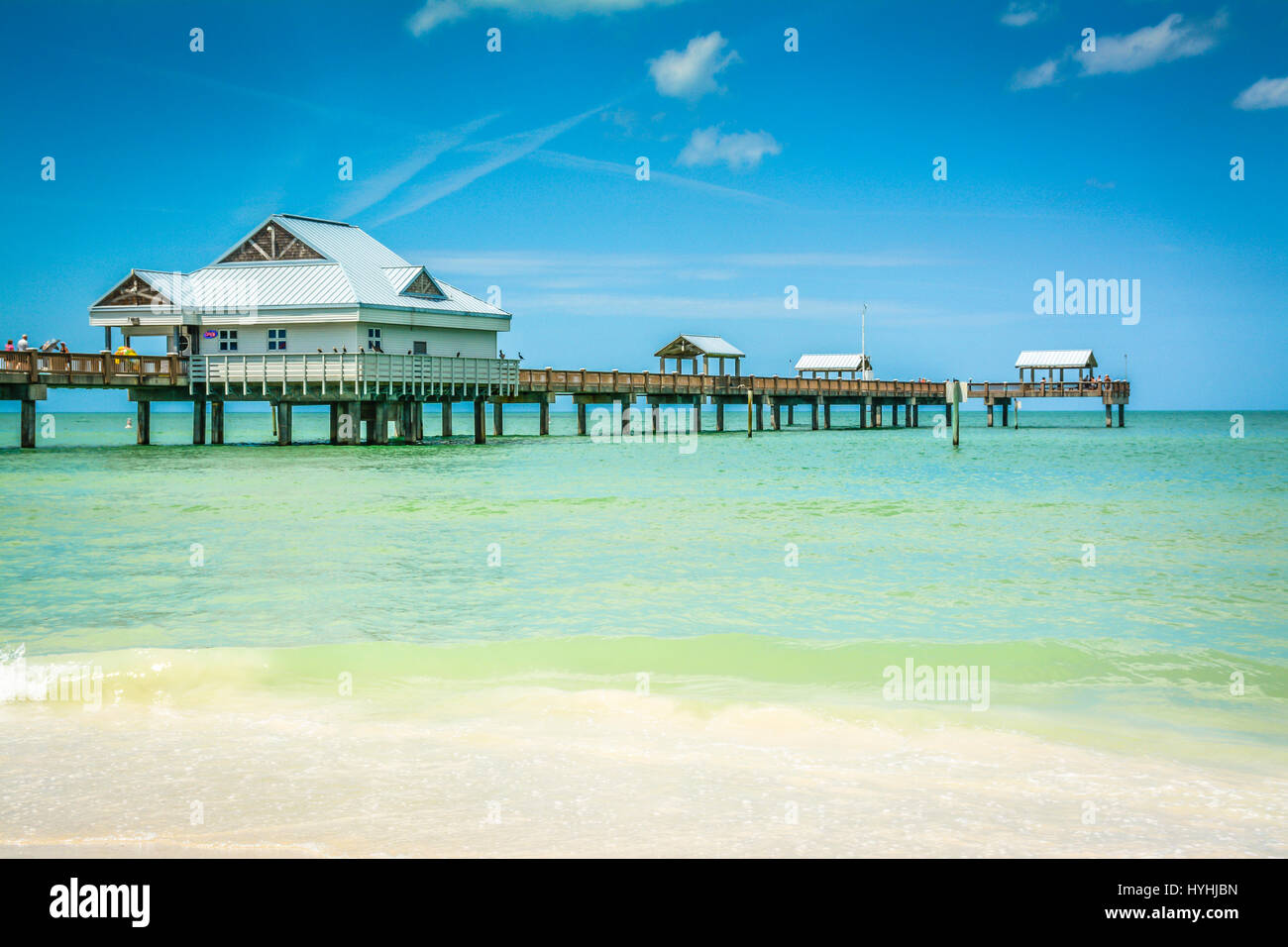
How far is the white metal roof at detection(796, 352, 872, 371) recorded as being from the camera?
343ft

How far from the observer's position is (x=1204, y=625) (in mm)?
14430

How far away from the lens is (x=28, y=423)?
162 ft

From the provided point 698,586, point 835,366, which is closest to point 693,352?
point 835,366

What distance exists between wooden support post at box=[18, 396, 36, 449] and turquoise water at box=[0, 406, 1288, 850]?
35.0ft

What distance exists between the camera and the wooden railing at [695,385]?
62.6 m

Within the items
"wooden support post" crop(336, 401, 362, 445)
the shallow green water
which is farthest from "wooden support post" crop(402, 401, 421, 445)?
the shallow green water

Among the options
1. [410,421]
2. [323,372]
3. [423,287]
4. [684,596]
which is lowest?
[684,596]

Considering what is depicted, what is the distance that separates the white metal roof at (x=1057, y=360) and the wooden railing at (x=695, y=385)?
10.4 m

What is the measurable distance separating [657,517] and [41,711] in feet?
62.5

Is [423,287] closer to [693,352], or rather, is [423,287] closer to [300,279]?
[300,279]

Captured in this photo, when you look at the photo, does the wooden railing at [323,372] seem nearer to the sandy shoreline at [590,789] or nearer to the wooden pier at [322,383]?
the wooden pier at [322,383]

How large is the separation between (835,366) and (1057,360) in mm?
20466

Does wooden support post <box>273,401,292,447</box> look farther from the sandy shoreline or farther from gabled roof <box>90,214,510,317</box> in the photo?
the sandy shoreline
